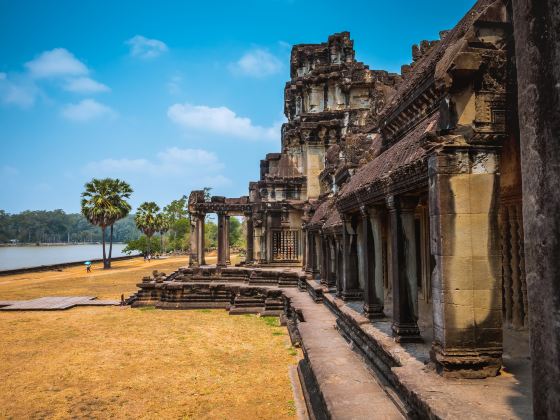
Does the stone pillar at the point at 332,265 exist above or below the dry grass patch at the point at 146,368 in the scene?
above

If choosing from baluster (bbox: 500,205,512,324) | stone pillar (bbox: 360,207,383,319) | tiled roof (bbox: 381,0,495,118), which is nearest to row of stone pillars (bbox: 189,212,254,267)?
stone pillar (bbox: 360,207,383,319)

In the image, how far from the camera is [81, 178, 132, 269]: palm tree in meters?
39.5

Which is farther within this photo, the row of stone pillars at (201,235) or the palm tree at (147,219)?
the palm tree at (147,219)

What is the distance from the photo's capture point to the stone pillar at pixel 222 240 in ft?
79.4

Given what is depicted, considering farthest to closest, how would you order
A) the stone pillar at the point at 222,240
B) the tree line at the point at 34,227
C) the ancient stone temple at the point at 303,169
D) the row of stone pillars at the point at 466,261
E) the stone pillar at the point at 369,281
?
the tree line at the point at 34,227 → the stone pillar at the point at 222,240 → the ancient stone temple at the point at 303,169 → the stone pillar at the point at 369,281 → the row of stone pillars at the point at 466,261

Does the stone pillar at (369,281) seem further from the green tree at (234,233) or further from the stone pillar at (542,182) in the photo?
the green tree at (234,233)

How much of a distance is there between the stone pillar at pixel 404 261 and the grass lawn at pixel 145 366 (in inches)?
100

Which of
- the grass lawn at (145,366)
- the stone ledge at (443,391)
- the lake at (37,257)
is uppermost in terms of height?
the stone ledge at (443,391)

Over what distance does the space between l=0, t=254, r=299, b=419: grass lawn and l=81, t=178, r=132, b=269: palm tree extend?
84.6 ft

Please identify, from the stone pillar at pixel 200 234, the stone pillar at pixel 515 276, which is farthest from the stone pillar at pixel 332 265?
the stone pillar at pixel 200 234

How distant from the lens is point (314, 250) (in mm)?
17984

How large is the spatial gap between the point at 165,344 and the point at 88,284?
1981cm

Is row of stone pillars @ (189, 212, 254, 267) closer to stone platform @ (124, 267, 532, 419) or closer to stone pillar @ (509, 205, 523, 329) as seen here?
stone platform @ (124, 267, 532, 419)

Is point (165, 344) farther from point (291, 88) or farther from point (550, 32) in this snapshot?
point (291, 88)
